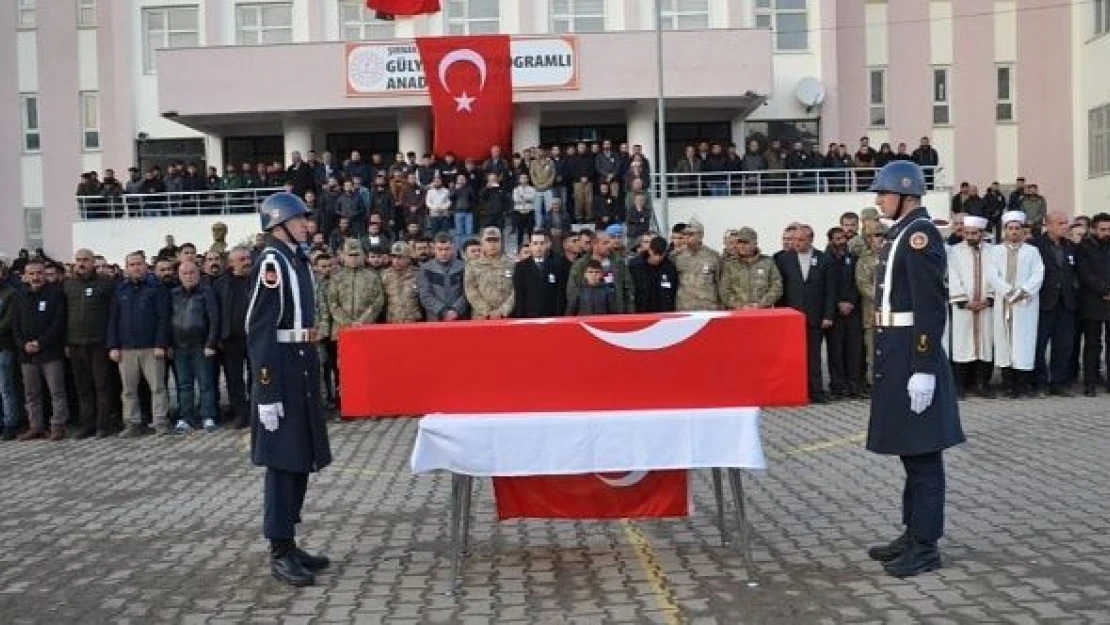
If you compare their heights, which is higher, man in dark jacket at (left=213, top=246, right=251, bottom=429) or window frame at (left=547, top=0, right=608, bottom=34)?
window frame at (left=547, top=0, right=608, bottom=34)

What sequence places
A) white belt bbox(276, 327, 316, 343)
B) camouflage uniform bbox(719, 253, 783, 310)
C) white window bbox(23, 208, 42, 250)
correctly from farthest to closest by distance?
white window bbox(23, 208, 42, 250) → camouflage uniform bbox(719, 253, 783, 310) → white belt bbox(276, 327, 316, 343)

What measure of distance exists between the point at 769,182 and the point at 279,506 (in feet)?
79.2

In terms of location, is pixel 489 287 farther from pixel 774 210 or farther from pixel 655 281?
pixel 774 210

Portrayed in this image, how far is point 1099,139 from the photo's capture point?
115 ft

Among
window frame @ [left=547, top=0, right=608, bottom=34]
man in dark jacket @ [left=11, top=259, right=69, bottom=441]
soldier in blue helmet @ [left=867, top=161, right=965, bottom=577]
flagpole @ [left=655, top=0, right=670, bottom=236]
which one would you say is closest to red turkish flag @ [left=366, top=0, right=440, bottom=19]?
window frame @ [left=547, top=0, right=608, bottom=34]

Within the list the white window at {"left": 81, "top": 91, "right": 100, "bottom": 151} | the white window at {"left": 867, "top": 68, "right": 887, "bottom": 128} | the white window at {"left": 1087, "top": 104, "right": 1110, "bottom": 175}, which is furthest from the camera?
the white window at {"left": 81, "top": 91, "right": 100, "bottom": 151}

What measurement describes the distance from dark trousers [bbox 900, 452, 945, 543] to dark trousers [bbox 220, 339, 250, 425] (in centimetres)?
927

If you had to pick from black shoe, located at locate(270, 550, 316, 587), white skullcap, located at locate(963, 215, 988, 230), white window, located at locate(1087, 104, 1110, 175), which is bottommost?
Result: black shoe, located at locate(270, 550, 316, 587)

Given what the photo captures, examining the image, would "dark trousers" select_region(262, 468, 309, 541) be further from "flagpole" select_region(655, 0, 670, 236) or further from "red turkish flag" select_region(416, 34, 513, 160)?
"red turkish flag" select_region(416, 34, 513, 160)

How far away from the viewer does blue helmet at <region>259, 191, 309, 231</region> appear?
7.49 metres

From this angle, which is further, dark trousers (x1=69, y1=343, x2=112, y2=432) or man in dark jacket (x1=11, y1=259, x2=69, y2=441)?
dark trousers (x1=69, y1=343, x2=112, y2=432)

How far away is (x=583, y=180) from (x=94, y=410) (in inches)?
539

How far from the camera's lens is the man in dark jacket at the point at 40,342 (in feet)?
47.2

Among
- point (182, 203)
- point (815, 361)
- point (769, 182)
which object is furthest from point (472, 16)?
point (815, 361)
